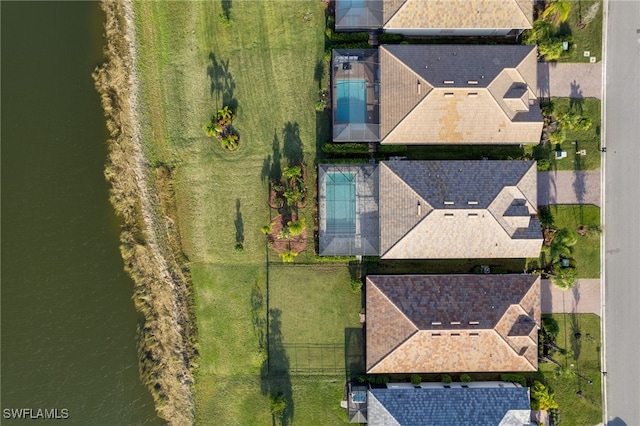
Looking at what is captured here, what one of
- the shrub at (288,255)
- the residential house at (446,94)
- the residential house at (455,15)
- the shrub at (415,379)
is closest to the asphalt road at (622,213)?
the residential house at (446,94)

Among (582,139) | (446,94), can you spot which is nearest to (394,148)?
(446,94)

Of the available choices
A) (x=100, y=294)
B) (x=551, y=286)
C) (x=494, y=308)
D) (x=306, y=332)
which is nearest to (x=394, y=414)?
(x=306, y=332)

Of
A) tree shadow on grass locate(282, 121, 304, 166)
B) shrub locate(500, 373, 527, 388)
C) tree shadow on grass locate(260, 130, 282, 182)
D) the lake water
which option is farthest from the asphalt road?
the lake water

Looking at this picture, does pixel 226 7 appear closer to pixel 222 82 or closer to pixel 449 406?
pixel 222 82

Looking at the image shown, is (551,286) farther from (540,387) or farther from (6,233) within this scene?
(6,233)

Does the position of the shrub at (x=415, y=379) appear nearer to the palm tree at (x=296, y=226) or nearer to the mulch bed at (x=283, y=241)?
the mulch bed at (x=283, y=241)

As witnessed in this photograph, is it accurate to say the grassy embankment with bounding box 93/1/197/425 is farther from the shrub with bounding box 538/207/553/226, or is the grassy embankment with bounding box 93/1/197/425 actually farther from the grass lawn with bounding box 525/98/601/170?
the grass lawn with bounding box 525/98/601/170

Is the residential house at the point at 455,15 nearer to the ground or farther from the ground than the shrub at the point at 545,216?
farther from the ground
